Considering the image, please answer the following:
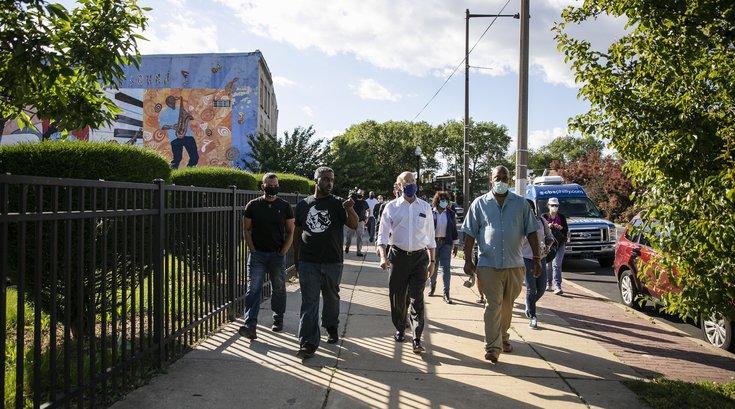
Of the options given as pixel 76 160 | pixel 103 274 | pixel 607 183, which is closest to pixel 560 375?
pixel 103 274

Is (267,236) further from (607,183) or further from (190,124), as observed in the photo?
(607,183)

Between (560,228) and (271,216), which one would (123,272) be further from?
(560,228)

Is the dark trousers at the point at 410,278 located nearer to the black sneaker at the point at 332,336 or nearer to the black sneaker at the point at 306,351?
the black sneaker at the point at 332,336

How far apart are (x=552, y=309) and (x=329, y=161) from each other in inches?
853

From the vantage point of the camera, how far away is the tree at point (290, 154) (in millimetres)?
26094

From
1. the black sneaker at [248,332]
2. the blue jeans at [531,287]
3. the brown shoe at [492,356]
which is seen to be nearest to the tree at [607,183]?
the blue jeans at [531,287]

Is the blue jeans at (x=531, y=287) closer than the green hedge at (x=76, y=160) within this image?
Result: No

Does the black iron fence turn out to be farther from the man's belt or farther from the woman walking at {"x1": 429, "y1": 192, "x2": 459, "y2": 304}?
the woman walking at {"x1": 429, "y1": 192, "x2": 459, "y2": 304}

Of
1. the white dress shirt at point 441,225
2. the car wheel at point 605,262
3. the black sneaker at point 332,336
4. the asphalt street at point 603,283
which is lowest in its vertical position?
the asphalt street at point 603,283

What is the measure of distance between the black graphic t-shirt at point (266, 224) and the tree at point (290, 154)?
1983 cm

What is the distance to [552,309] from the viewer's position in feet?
28.1

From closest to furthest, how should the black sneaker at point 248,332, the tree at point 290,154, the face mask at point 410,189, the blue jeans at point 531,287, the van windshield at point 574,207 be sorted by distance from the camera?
the black sneaker at point 248,332 < the face mask at point 410,189 < the blue jeans at point 531,287 < the van windshield at point 574,207 < the tree at point 290,154

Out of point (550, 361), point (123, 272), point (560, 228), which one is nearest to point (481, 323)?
point (550, 361)

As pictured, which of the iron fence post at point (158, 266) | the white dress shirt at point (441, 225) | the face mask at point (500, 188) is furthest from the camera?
the white dress shirt at point (441, 225)
